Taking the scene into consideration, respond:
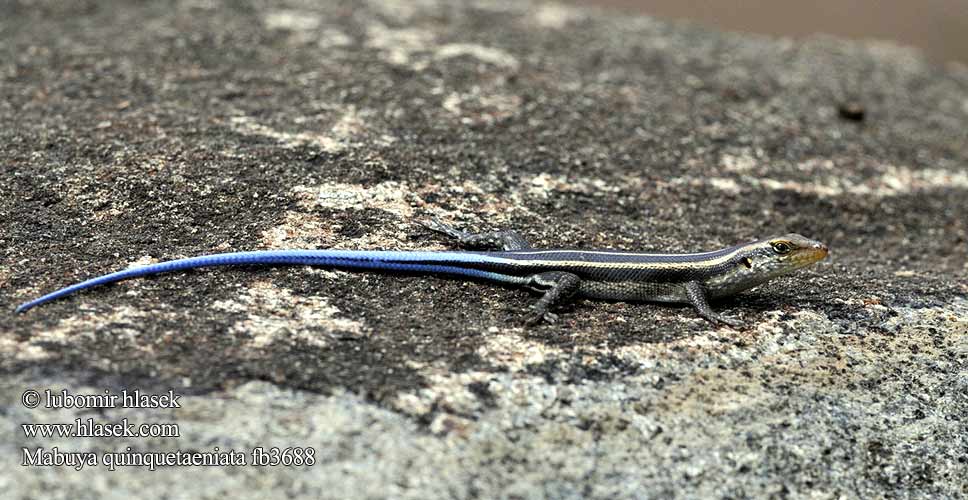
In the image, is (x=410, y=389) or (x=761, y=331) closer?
(x=410, y=389)

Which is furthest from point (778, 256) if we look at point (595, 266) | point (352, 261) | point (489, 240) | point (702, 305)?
point (352, 261)

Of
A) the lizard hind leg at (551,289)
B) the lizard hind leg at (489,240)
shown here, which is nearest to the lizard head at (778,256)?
the lizard hind leg at (551,289)

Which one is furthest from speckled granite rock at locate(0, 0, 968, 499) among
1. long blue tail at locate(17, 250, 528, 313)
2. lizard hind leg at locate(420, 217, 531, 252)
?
lizard hind leg at locate(420, 217, 531, 252)

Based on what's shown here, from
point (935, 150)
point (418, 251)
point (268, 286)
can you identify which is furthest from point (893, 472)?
point (935, 150)

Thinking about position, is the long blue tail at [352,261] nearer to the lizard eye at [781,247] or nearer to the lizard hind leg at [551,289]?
the lizard hind leg at [551,289]

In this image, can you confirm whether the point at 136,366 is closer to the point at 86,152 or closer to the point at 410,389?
the point at 410,389

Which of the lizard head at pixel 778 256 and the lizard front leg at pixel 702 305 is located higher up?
the lizard head at pixel 778 256

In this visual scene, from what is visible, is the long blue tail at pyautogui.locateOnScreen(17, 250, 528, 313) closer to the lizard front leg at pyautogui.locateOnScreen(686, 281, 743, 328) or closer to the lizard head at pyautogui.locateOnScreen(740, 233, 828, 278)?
the lizard front leg at pyautogui.locateOnScreen(686, 281, 743, 328)
